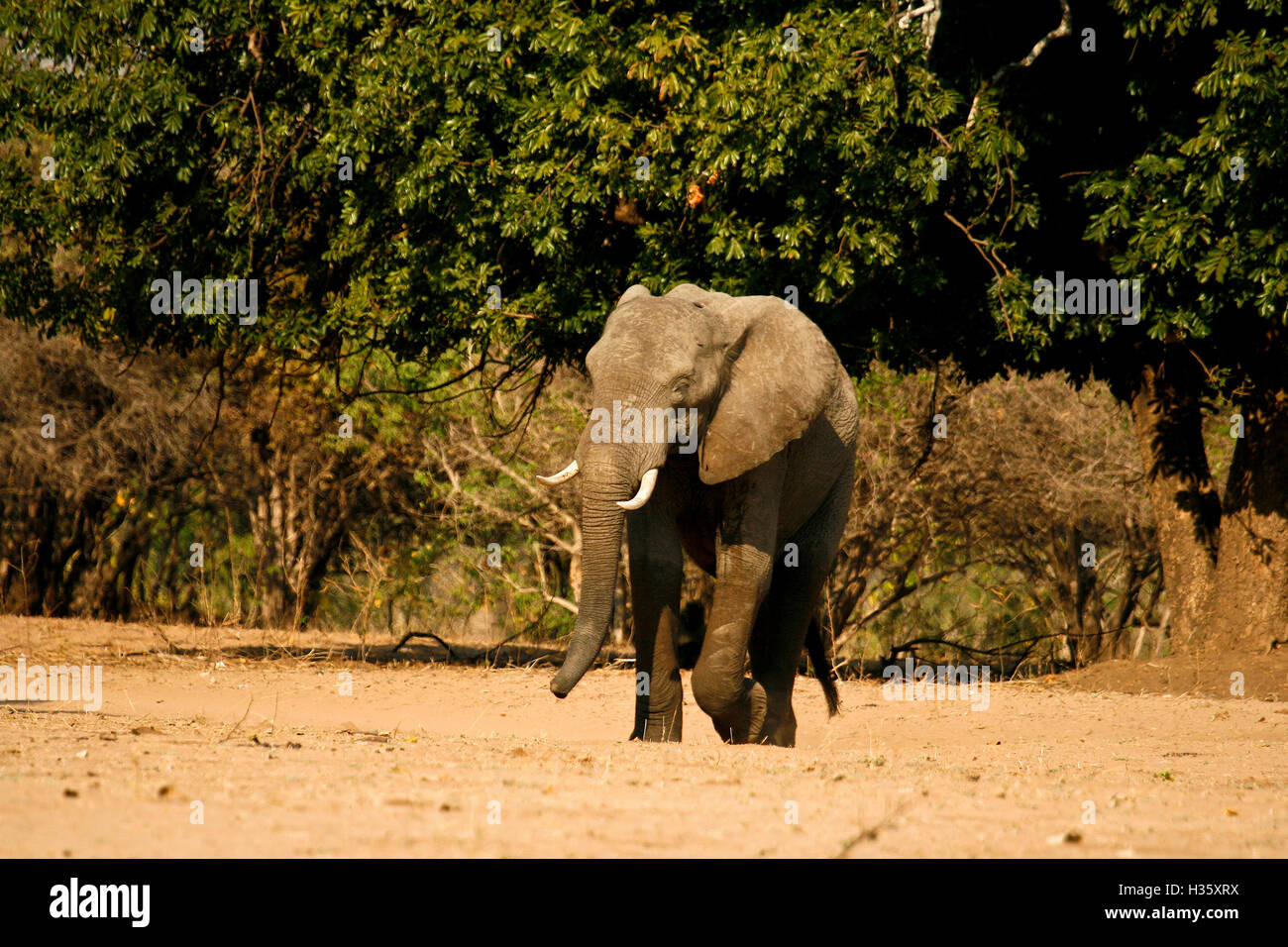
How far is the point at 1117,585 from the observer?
25.6 metres

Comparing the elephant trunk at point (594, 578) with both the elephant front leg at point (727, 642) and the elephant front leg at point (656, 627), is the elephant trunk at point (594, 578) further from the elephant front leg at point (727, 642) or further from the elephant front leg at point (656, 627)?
the elephant front leg at point (727, 642)

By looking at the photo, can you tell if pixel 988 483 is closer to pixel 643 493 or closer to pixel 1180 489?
pixel 1180 489

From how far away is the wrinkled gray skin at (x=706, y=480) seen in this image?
6699 millimetres

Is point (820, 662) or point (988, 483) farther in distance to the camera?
point (988, 483)

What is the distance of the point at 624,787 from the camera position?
496cm

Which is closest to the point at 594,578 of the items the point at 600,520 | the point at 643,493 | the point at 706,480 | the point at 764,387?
the point at 600,520

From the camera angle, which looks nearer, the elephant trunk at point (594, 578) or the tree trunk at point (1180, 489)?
the elephant trunk at point (594, 578)

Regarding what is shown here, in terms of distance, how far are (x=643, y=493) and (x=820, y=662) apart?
331 cm

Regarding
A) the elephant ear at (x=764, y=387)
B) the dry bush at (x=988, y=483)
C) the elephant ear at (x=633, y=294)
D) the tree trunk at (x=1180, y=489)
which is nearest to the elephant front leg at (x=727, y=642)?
the elephant ear at (x=764, y=387)

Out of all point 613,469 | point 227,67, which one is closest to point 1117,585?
point 227,67

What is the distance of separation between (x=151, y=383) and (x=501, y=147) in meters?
10.2

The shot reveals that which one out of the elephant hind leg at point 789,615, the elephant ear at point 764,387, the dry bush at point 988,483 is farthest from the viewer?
the dry bush at point 988,483

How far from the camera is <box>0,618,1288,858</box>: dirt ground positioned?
12.7 ft

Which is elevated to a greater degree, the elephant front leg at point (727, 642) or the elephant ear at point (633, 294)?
the elephant ear at point (633, 294)
